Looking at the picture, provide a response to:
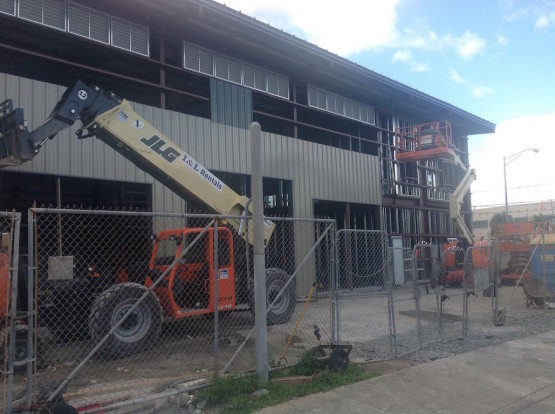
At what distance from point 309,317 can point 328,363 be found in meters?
4.80

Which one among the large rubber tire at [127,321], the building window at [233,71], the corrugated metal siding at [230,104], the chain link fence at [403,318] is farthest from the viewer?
the building window at [233,71]

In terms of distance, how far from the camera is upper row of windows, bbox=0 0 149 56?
10977mm

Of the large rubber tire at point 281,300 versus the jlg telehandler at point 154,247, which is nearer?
the jlg telehandler at point 154,247

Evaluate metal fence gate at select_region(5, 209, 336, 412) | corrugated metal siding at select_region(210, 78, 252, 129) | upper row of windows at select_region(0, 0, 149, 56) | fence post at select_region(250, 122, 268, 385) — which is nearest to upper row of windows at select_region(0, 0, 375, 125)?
upper row of windows at select_region(0, 0, 149, 56)

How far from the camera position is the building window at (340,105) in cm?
1825

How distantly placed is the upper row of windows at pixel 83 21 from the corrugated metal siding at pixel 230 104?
2.26m

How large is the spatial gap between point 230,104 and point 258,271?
31.2ft

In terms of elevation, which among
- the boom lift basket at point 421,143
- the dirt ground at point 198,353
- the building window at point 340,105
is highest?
the building window at point 340,105

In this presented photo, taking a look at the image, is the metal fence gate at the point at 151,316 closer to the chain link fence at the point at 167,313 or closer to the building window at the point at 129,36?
the chain link fence at the point at 167,313

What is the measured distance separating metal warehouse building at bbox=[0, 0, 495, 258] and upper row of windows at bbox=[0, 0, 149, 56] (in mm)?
26

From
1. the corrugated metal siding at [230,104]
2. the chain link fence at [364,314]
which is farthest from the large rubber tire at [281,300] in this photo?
the corrugated metal siding at [230,104]

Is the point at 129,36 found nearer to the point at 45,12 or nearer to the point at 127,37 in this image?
the point at 127,37

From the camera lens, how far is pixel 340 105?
758 inches

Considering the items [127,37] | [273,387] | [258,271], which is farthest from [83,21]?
[273,387]
